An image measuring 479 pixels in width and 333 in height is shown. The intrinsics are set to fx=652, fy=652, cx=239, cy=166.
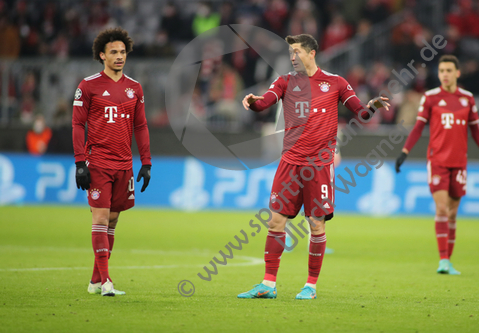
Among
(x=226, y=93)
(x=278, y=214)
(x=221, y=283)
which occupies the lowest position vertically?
(x=221, y=283)

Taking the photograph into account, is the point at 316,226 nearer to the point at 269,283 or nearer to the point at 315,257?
the point at 315,257

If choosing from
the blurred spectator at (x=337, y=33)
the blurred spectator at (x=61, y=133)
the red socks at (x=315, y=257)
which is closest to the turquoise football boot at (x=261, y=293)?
the red socks at (x=315, y=257)

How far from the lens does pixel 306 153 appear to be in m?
6.21

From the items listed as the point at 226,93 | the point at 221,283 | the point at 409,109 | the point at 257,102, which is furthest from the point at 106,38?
the point at 409,109

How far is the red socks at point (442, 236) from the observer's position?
8.54 meters

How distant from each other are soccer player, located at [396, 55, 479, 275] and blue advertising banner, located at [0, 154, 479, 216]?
697 centimetres

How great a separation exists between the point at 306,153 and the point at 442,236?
3339mm

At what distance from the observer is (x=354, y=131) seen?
56.9ft

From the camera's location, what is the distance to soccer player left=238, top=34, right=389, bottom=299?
618cm

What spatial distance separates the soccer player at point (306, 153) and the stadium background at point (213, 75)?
9874 millimetres

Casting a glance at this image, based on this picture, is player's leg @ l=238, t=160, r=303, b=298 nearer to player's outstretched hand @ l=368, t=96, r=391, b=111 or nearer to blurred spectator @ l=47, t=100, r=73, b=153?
player's outstretched hand @ l=368, t=96, r=391, b=111

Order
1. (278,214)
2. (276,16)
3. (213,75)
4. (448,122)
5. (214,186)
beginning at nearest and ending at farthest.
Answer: (278,214)
(448,122)
(214,186)
(213,75)
(276,16)

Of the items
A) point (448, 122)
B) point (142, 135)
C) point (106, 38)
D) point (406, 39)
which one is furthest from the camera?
point (406, 39)

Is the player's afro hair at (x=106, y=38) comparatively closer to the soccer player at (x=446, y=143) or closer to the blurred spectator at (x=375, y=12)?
the soccer player at (x=446, y=143)
